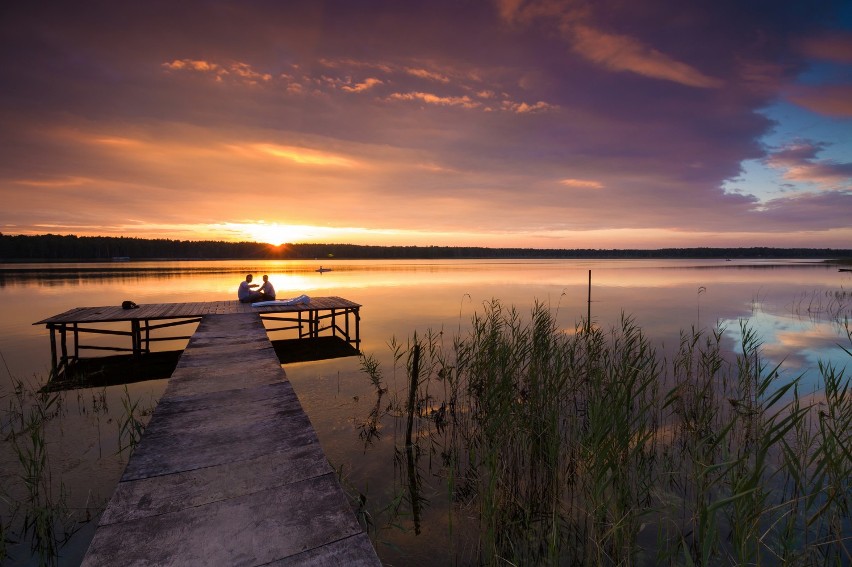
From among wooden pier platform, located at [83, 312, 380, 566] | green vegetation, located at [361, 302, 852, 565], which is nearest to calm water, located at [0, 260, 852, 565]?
green vegetation, located at [361, 302, 852, 565]

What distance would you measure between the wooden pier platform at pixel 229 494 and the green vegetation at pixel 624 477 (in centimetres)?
172

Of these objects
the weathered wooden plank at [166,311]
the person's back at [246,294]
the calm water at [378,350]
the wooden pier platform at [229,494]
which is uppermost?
the person's back at [246,294]

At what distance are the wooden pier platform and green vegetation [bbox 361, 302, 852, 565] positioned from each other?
172cm

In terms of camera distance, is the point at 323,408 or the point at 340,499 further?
the point at 323,408

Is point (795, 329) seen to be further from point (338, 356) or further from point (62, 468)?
point (62, 468)

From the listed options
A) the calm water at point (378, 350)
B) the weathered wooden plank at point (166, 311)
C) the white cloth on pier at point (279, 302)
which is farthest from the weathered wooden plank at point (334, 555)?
the white cloth on pier at point (279, 302)

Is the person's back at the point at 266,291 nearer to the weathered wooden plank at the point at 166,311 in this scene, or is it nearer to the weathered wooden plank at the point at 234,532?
the weathered wooden plank at the point at 166,311

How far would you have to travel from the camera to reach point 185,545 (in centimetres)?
316

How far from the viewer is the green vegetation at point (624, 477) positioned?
13.4ft

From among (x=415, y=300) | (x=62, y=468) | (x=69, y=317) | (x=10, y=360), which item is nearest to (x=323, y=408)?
(x=62, y=468)

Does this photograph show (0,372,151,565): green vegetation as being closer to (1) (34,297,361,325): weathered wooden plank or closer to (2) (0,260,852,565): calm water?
(2) (0,260,852,565): calm water

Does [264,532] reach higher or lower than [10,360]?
higher

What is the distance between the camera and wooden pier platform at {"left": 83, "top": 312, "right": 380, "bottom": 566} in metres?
3.11

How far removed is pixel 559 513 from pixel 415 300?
26.1 m
